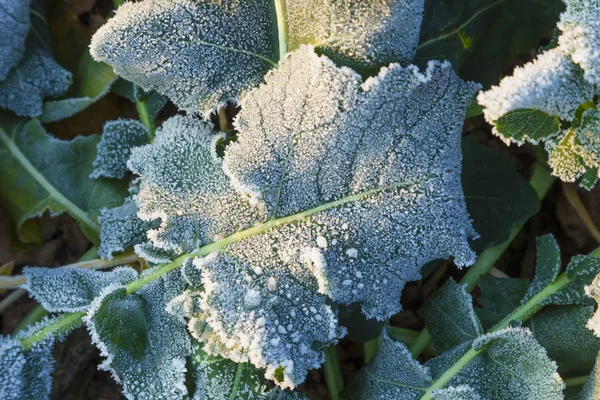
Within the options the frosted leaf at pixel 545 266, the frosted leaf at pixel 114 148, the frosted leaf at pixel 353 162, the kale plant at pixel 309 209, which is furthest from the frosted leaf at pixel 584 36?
the frosted leaf at pixel 114 148

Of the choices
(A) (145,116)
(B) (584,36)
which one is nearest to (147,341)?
(A) (145,116)

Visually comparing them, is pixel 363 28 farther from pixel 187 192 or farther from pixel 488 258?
pixel 488 258

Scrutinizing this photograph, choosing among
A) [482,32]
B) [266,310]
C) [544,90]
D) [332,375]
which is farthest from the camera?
[332,375]

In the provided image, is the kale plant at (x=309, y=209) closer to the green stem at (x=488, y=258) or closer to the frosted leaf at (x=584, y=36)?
the frosted leaf at (x=584, y=36)

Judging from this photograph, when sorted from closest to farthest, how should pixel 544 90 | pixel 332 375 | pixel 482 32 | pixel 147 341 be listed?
pixel 544 90, pixel 147 341, pixel 482 32, pixel 332 375

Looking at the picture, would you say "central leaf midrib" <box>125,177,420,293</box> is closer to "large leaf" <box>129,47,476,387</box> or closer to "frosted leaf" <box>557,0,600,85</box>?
"large leaf" <box>129,47,476,387</box>

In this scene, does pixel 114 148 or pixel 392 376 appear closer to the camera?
pixel 392 376
